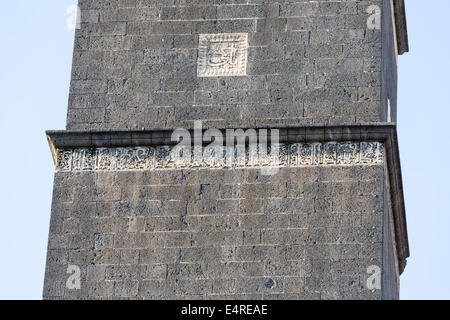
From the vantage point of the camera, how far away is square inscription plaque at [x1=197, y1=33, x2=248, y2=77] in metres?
19.6

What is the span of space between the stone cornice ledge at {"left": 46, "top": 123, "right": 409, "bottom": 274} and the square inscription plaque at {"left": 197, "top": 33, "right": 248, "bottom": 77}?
2.66 ft

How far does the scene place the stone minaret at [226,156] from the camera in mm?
18656

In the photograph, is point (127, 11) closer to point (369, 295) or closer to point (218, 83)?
point (218, 83)

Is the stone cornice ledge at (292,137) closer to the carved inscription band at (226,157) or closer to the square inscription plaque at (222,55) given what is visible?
the carved inscription band at (226,157)

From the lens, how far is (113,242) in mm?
18938

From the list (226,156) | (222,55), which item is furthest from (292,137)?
(222,55)

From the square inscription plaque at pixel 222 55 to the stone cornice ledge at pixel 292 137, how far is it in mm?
810

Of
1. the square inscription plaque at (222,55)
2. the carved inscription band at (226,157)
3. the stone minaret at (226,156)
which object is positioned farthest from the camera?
the square inscription plaque at (222,55)

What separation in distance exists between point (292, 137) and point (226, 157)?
0.70m

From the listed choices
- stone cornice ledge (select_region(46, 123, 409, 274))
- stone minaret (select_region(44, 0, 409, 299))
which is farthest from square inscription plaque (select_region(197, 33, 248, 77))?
stone cornice ledge (select_region(46, 123, 409, 274))

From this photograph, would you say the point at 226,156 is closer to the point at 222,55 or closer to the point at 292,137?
the point at 292,137

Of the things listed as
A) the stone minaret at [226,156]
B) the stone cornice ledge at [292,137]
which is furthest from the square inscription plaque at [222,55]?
the stone cornice ledge at [292,137]

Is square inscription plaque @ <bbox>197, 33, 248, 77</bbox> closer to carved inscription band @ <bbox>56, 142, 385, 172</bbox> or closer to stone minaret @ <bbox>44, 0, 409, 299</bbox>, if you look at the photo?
stone minaret @ <bbox>44, 0, 409, 299</bbox>
